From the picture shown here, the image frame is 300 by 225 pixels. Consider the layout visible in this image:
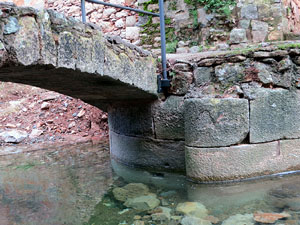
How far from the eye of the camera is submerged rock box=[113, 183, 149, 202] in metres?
3.15

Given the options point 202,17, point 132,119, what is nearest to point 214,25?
point 202,17

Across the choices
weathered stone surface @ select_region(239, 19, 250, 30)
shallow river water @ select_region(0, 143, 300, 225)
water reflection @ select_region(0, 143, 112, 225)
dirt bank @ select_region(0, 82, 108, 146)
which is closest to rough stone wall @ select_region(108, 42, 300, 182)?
shallow river water @ select_region(0, 143, 300, 225)

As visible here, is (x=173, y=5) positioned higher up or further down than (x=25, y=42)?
higher up

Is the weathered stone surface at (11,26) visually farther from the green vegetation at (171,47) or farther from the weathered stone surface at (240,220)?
the green vegetation at (171,47)

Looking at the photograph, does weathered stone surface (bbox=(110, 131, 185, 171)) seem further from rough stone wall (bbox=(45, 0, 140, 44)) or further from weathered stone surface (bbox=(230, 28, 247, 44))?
rough stone wall (bbox=(45, 0, 140, 44))

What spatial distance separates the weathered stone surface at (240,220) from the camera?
96.9 inches

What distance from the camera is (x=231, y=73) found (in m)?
3.38

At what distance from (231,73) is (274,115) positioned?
0.64m

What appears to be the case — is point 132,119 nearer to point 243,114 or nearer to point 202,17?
point 243,114

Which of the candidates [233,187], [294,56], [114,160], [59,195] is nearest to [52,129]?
[114,160]

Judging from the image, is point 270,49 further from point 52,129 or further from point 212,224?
point 52,129

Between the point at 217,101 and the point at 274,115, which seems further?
the point at 274,115

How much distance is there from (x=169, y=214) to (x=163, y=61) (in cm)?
170

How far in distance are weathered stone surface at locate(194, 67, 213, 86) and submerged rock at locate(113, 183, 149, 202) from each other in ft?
4.24
